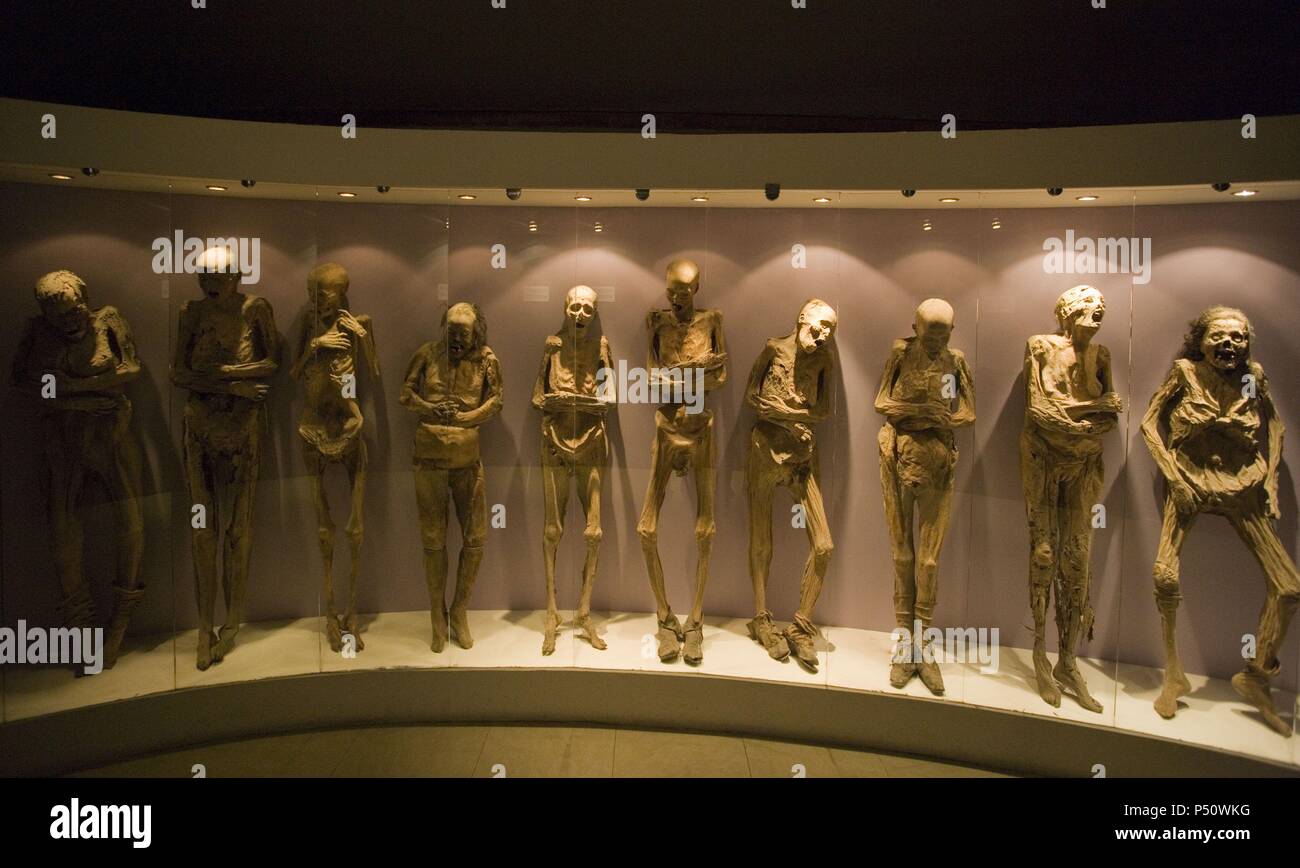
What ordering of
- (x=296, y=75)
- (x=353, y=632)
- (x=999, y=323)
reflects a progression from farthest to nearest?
(x=296, y=75) < (x=353, y=632) < (x=999, y=323)

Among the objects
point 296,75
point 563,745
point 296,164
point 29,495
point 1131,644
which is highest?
point 296,75

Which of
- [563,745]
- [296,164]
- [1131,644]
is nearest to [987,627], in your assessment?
[1131,644]

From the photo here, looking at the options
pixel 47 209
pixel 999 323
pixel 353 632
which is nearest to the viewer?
pixel 47 209

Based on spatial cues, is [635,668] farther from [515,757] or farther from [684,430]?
[684,430]

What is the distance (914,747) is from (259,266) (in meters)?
5.04

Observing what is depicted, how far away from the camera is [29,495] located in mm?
Answer: 4645

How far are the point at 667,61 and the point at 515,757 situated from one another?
5.37m

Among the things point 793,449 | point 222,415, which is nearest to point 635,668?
point 793,449

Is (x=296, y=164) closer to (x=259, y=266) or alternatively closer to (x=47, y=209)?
(x=259, y=266)

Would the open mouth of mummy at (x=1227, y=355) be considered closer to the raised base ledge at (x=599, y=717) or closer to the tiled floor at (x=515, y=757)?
the raised base ledge at (x=599, y=717)

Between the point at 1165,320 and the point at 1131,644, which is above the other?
the point at 1165,320

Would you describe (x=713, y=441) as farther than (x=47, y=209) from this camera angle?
Yes

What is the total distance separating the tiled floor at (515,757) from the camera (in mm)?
4516

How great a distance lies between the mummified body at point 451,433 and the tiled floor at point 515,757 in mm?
670
